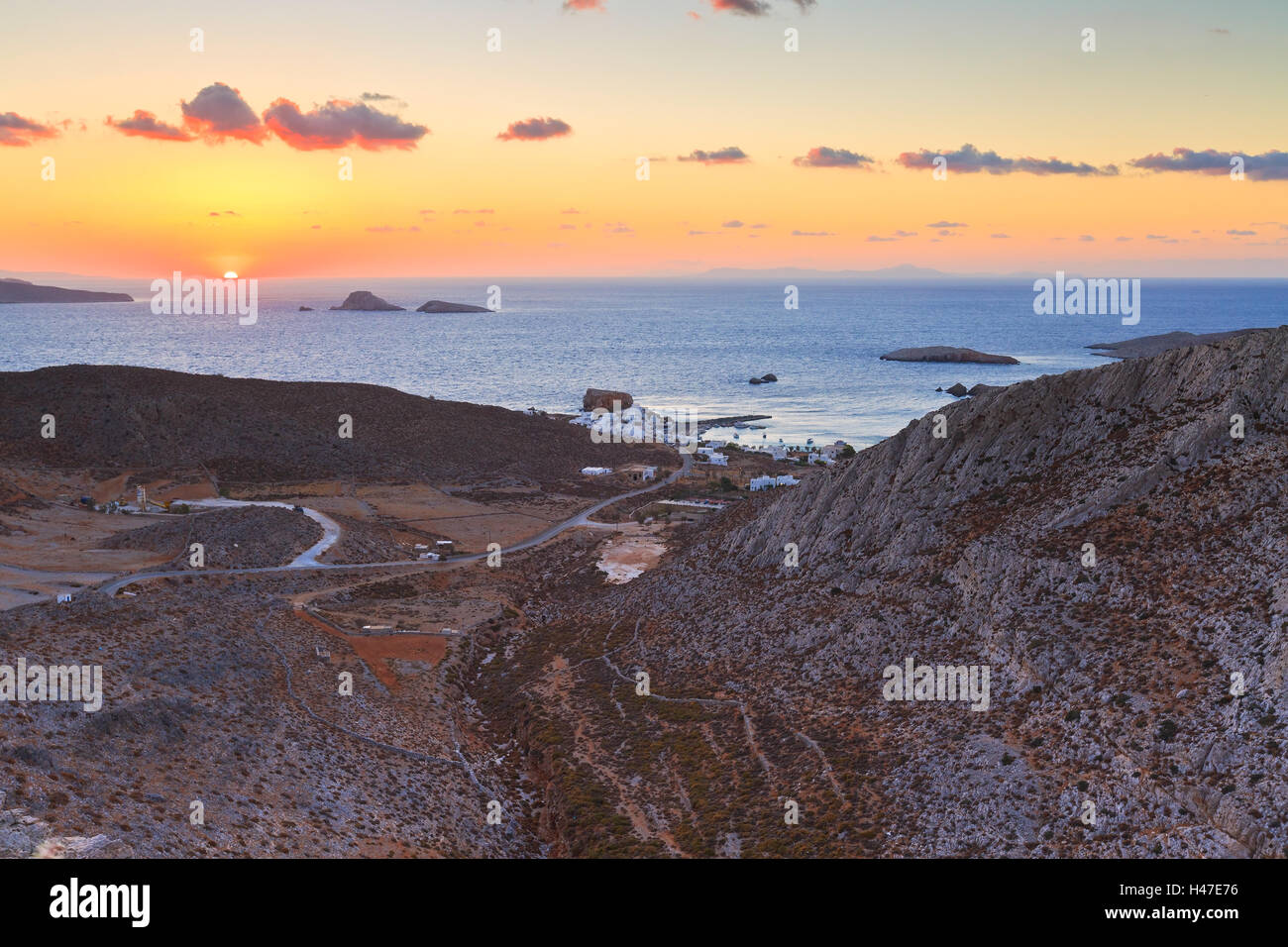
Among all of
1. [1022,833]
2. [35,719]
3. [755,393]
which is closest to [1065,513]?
[1022,833]

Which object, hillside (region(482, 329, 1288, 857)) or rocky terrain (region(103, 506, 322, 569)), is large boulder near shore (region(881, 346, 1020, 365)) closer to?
rocky terrain (region(103, 506, 322, 569))

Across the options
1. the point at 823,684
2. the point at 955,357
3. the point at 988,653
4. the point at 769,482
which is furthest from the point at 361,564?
the point at 955,357

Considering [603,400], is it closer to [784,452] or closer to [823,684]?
[784,452]

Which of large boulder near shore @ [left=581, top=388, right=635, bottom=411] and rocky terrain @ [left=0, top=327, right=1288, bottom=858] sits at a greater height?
large boulder near shore @ [left=581, top=388, right=635, bottom=411]

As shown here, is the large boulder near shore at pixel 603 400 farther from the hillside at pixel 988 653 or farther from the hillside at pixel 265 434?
the hillside at pixel 988 653

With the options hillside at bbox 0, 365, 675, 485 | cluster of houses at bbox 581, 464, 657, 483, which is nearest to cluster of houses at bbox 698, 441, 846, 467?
hillside at bbox 0, 365, 675, 485

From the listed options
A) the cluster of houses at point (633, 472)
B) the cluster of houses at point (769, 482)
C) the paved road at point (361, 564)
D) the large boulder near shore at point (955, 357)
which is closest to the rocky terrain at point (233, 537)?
the paved road at point (361, 564)

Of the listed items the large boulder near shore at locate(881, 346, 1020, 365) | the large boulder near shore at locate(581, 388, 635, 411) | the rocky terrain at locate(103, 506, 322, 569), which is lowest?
the rocky terrain at locate(103, 506, 322, 569)

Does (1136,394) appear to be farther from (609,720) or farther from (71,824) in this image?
(71,824)
